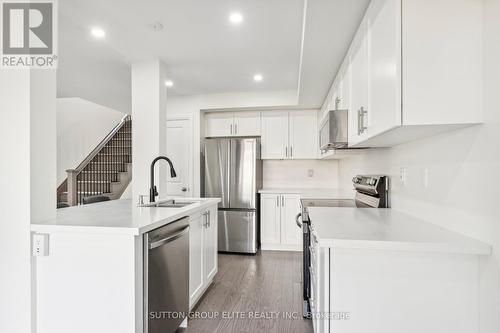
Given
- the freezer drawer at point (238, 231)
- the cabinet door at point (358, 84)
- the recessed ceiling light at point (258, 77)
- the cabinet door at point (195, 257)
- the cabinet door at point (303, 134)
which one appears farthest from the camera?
the cabinet door at point (303, 134)

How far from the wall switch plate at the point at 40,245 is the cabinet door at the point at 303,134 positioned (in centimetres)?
341

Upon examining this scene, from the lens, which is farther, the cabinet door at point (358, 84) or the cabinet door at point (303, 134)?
the cabinet door at point (303, 134)

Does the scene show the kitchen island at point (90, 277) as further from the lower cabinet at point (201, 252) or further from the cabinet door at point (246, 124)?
the cabinet door at point (246, 124)

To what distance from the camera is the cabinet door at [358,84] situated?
1.64 m

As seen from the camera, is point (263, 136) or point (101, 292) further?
point (263, 136)

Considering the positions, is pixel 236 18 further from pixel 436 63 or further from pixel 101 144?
pixel 101 144

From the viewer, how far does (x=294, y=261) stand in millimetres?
3602

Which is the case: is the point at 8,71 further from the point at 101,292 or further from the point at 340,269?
the point at 340,269

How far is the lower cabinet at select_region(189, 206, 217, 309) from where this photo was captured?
2201mm

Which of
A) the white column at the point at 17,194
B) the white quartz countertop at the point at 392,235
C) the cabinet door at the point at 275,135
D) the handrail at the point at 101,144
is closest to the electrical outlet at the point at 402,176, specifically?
the white quartz countertop at the point at 392,235

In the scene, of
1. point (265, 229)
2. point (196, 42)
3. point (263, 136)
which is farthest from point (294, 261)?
point (196, 42)

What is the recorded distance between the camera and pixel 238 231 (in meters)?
3.97

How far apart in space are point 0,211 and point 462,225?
7.81ft

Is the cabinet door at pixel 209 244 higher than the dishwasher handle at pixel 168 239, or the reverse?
the dishwasher handle at pixel 168 239
